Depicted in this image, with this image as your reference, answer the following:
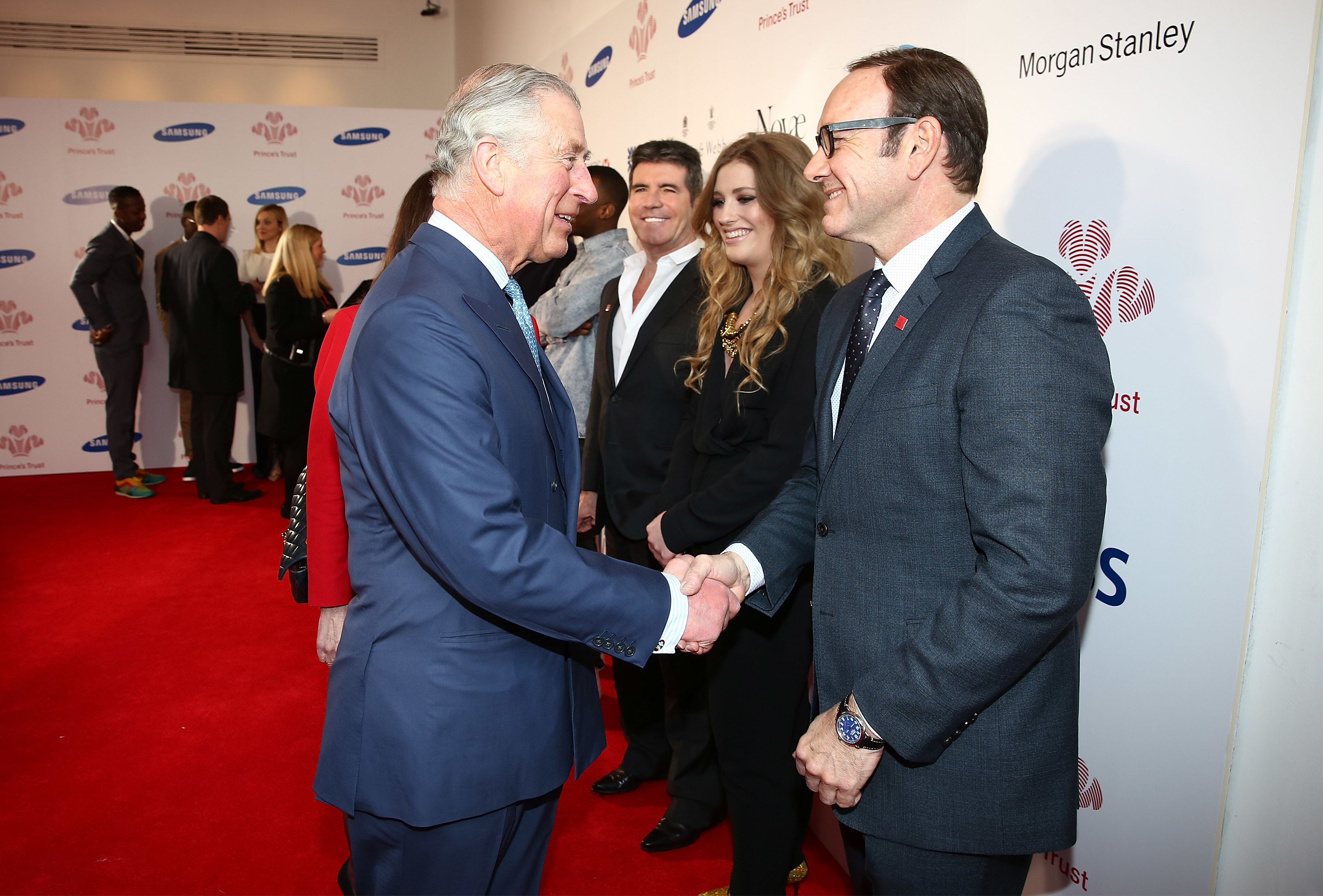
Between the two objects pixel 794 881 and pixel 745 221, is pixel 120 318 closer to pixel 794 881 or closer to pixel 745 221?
pixel 745 221

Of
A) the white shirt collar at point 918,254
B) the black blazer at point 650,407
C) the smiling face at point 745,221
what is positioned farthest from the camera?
the black blazer at point 650,407

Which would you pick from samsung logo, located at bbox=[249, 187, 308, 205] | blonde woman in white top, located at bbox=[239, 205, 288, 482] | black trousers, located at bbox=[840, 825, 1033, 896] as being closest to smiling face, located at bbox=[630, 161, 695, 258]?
black trousers, located at bbox=[840, 825, 1033, 896]

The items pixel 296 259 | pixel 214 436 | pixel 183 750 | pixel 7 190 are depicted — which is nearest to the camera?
pixel 183 750

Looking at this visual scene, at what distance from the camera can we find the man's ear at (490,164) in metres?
1.42

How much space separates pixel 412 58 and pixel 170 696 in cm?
851

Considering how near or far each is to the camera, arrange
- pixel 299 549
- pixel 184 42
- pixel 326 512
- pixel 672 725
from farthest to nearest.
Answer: pixel 184 42 → pixel 672 725 → pixel 299 549 → pixel 326 512

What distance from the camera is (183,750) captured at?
10.2ft

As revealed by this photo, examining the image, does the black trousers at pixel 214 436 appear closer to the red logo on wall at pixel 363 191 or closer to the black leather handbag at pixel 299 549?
the red logo on wall at pixel 363 191

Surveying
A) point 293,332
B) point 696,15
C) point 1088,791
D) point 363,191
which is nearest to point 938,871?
point 1088,791

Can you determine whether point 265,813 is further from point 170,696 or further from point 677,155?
point 677,155

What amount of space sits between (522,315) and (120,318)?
6.57 m

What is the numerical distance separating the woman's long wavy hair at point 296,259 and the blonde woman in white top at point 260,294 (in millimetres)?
1353

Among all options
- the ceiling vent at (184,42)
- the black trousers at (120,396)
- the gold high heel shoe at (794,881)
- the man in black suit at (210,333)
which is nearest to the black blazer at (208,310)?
the man in black suit at (210,333)

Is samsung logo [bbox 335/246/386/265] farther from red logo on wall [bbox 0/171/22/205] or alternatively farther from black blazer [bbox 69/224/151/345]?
red logo on wall [bbox 0/171/22/205]
